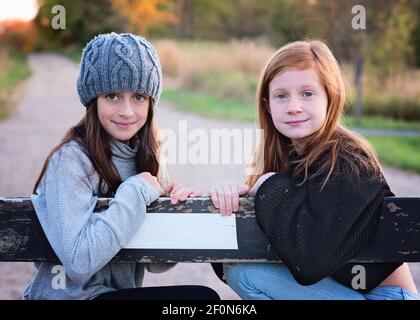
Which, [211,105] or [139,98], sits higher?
[139,98]

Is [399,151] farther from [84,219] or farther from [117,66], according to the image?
[84,219]

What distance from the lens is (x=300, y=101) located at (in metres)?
2.01

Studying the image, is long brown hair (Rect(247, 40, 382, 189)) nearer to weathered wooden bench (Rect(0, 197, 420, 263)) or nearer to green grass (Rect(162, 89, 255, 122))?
weathered wooden bench (Rect(0, 197, 420, 263))

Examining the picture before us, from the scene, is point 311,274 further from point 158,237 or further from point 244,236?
point 158,237

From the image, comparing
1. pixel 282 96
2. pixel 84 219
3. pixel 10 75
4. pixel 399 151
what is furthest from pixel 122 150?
pixel 10 75

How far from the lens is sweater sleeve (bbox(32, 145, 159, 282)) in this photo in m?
1.73

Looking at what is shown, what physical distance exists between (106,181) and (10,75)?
17692 mm

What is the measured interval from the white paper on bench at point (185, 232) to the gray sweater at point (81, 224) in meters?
0.05

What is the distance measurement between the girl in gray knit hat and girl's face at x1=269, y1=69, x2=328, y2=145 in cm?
41

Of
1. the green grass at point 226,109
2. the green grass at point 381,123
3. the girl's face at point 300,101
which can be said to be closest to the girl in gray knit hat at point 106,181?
the girl's face at point 300,101

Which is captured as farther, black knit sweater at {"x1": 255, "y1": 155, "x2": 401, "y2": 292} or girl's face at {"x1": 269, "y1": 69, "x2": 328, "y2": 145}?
girl's face at {"x1": 269, "y1": 69, "x2": 328, "y2": 145}

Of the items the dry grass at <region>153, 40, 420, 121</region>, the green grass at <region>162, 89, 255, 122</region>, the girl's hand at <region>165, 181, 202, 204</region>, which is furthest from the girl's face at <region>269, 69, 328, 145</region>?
the dry grass at <region>153, 40, 420, 121</region>

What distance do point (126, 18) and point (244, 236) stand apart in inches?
740

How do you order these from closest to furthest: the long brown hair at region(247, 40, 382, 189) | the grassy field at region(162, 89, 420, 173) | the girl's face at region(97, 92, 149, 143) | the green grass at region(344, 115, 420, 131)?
1. the long brown hair at region(247, 40, 382, 189)
2. the girl's face at region(97, 92, 149, 143)
3. the grassy field at region(162, 89, 420, 173)
4. the green grass at region(344, 115, 420, 131)
